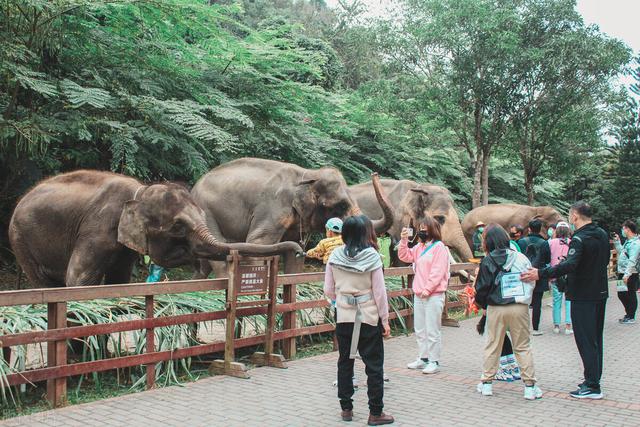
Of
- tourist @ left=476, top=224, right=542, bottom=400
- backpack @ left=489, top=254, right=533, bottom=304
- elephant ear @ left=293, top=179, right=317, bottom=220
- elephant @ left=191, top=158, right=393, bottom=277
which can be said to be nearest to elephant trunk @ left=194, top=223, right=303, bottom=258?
tourist @ left=476, top=224, right=542, bottom=400

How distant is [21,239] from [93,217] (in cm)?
139

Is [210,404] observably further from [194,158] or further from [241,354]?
[194,158]

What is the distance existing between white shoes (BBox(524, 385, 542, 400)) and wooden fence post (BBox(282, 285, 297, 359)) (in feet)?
10.2

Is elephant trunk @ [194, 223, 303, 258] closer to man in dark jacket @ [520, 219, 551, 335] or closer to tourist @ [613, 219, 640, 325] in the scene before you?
man in dark jacket @ [520, 219, 551, 335]

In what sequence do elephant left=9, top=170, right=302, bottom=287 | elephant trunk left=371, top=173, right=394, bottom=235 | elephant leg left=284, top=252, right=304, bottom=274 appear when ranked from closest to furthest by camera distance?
elephant left=9, top=170, right=302, bottom=287, elephant trunk left=371, top=173, right=394, bottom=235, elephant leg left=284, top=252, right=304, bottom=274

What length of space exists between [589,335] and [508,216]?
15.3 metres

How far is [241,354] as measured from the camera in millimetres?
8648

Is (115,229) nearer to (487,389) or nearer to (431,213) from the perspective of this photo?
(487,389)

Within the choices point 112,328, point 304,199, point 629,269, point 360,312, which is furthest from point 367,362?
point 629,269

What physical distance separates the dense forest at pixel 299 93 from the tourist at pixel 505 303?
23.5ft

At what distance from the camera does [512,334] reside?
674 cm

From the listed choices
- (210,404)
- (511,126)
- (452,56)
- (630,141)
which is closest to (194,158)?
(210,404)

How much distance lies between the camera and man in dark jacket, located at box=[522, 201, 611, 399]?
21.9ft

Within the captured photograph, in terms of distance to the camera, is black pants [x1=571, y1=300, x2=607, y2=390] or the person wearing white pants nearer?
black pants [x1=571, y1=300, x2=607, y2=390]
